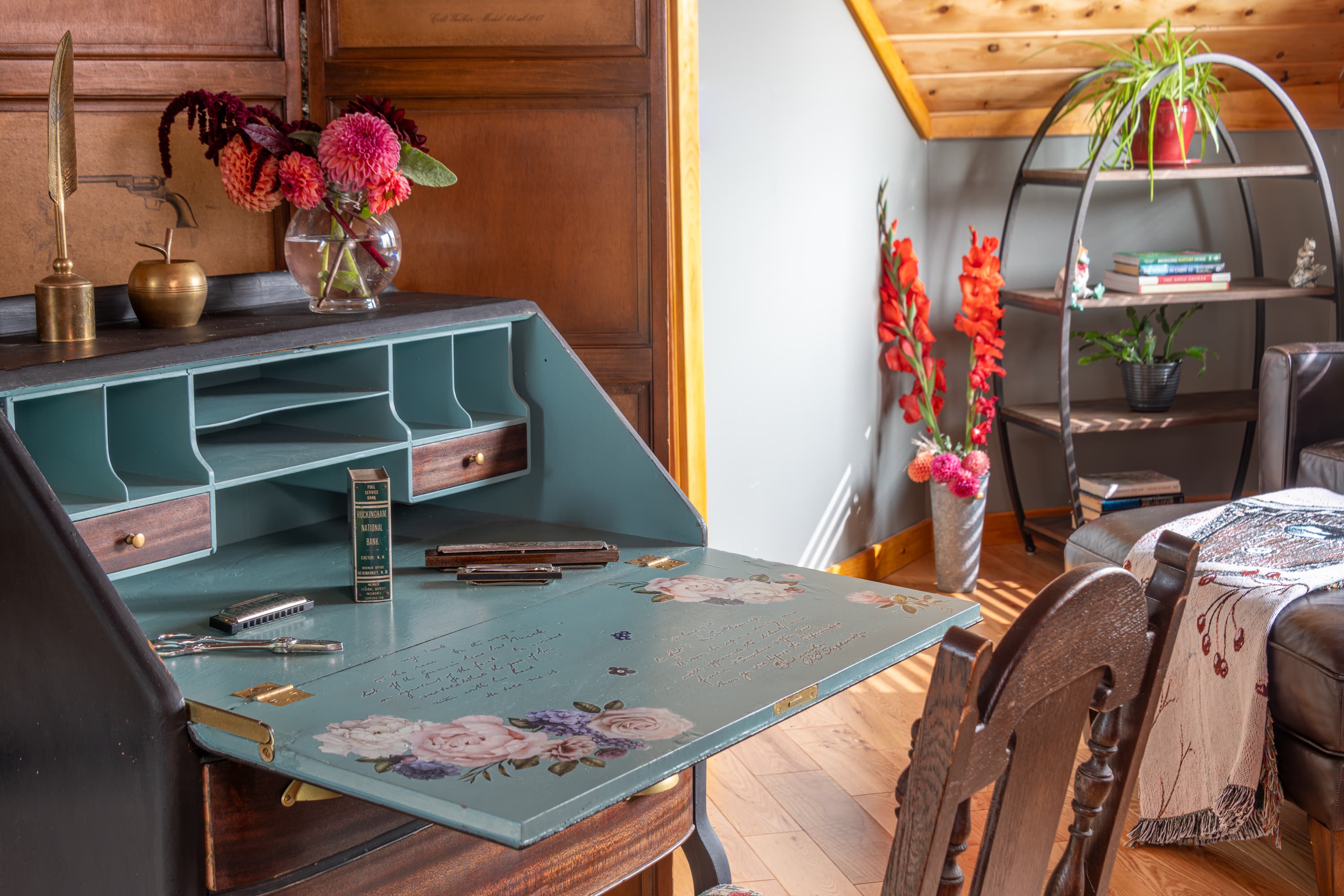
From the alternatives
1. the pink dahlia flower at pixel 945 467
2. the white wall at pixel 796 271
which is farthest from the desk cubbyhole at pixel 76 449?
the pink dahlia flower at pixel 945 467

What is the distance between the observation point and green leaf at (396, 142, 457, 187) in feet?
5.46

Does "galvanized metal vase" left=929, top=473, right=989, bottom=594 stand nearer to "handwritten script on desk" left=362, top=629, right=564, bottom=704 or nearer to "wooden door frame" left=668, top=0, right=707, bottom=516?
"wooden door frame" left=668, top=0, right=707, bottom=516

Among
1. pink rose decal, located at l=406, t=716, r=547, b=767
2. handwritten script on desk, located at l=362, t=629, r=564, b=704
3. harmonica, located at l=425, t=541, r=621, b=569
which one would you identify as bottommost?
pink rose decal, located at l=406, t=716, r=547, b=767

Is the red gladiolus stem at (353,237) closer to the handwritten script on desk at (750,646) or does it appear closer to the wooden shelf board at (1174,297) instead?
the handwritten script on desk at (750,646)

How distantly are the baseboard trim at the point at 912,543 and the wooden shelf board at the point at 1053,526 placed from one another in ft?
0.21

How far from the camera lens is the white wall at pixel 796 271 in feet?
10.2

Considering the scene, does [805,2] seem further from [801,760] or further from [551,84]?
[801,760]


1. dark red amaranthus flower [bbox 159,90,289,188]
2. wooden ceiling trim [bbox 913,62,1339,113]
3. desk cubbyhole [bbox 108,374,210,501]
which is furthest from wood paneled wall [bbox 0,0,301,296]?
wooden ceiling trim [bbox 913,62,1339,113]

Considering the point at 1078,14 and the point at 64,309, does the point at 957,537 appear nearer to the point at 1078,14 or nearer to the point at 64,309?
the point at 1078,14

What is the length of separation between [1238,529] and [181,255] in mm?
2013

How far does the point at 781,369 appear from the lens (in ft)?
11.0

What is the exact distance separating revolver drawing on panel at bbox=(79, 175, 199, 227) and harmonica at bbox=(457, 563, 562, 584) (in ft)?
2.41

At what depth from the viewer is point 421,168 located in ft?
5.47

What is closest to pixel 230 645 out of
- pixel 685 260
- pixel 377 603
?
pixel 377 603
